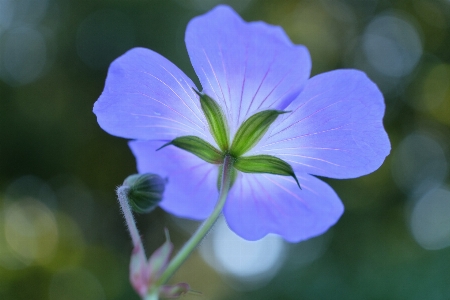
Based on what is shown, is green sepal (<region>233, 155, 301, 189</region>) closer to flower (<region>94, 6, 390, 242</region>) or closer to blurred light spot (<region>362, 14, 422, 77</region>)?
flower (<region>94, 6, 390, 242</region>)

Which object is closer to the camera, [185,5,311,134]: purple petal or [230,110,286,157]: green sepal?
[185,5,311,134]: purple petal

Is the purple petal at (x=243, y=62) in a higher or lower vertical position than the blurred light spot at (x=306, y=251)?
higher

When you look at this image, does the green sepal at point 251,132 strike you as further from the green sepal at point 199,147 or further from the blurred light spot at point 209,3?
the blurred light spot at point 209,3

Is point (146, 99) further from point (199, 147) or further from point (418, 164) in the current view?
point (418, 164)

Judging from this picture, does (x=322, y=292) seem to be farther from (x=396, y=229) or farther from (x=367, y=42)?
(x=367, y=42)

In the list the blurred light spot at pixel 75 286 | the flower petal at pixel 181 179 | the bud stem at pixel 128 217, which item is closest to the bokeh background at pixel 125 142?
the blurred light spot at pixel 75 286

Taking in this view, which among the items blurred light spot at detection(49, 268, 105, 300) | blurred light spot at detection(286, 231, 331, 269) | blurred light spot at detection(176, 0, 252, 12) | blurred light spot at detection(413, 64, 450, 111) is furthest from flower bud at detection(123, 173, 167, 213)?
blurred light spot at detection(176, 0, 252, 12)
